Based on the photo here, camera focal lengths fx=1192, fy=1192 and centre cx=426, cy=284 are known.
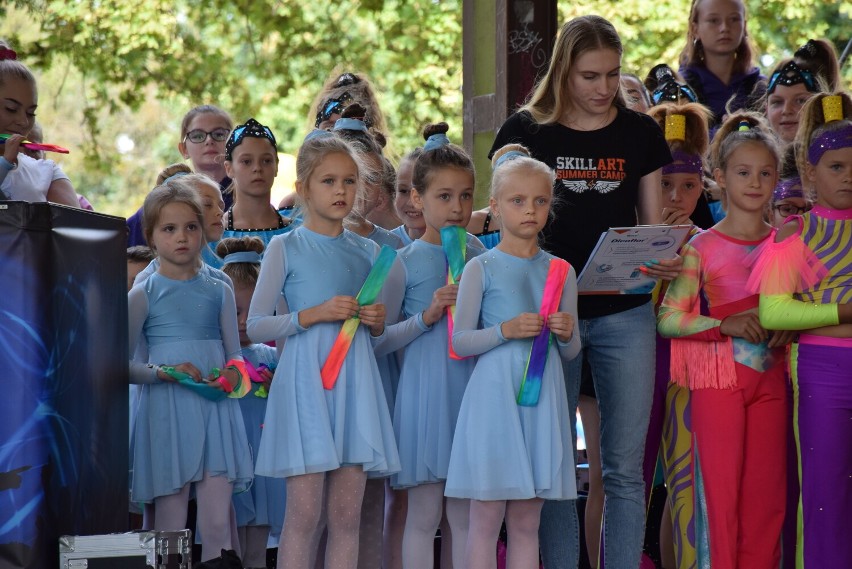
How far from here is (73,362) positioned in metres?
3.64

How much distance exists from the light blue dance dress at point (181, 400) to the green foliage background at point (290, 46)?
8.28 metres

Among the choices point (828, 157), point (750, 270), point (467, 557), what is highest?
point (828, 157)

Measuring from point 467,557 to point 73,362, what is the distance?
5.03 ft

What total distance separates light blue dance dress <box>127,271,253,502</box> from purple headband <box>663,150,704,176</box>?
80.0 inches

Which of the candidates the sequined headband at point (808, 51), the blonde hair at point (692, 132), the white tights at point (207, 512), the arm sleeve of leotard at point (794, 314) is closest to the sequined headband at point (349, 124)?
the blonde hair at point (692, 132)

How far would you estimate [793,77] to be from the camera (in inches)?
238

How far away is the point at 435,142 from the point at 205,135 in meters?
1.98

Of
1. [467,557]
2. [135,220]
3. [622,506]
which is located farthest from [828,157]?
[135,220]

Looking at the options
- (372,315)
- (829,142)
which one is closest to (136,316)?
(372,315)

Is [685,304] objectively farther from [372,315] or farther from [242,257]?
[242,257]

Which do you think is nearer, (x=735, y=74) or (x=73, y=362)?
(x=73, y=362)

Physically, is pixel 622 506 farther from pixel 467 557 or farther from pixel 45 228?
pixel 45 228

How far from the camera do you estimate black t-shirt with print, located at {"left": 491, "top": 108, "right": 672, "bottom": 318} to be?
14.8 ft

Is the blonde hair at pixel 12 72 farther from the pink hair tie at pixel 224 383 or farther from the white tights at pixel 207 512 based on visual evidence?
the white tights at pixel 207 512
